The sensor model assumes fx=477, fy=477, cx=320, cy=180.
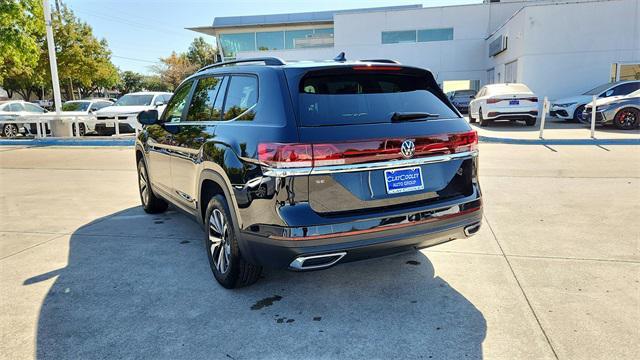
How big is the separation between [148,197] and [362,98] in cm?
377

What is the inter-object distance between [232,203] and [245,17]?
38101mm

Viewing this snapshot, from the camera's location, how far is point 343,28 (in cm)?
3097

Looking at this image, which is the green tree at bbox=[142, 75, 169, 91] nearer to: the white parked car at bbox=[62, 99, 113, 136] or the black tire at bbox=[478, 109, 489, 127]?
the white parked car at bbox=[62, 99, 113, 136]

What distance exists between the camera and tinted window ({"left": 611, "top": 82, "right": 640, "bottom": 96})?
15.4 m

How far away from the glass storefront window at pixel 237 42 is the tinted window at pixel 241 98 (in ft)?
113

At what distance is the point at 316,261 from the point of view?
3.03 m

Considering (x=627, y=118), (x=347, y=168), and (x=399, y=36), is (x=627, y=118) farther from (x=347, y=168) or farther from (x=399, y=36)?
(x=399, y=36)

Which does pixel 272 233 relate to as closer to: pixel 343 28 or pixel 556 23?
pixel 556 23

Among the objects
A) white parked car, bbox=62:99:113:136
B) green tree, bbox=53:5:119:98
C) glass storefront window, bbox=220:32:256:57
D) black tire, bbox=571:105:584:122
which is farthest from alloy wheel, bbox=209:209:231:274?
green tree, bbox=53:5:119:98

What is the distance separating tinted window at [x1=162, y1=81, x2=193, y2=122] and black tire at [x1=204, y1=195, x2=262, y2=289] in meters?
1.49

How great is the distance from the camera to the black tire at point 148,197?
5.99m

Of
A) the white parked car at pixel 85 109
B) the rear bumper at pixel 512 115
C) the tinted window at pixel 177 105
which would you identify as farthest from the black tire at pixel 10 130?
the rear bumper at pixel 512 115

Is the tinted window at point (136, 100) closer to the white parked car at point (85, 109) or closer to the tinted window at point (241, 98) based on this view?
the white parked car at point (85, 109)

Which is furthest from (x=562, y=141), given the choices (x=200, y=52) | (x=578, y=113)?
(x=200, y=52)
